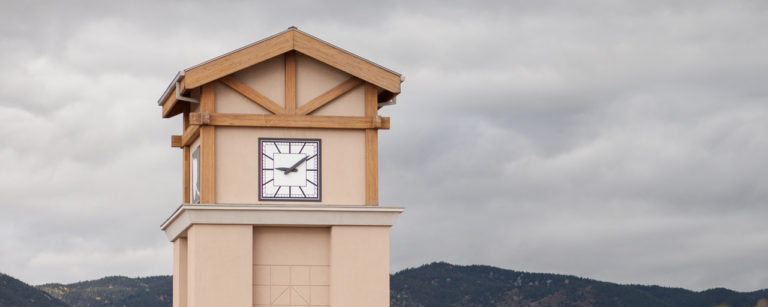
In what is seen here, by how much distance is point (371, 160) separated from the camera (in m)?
27.2

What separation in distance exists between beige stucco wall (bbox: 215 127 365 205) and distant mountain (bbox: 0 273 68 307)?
218 ft

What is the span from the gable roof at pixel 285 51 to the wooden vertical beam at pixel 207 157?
437mm

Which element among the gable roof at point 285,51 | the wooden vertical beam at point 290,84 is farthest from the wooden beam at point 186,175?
the wooden vertical beam at point 290,84

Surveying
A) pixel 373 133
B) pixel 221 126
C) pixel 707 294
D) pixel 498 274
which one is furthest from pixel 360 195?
pixel 498 274

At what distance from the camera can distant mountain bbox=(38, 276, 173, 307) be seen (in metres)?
99.8

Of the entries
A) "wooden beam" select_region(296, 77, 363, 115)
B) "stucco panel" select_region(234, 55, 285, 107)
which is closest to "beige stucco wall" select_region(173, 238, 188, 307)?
"stucco panel" select_region(234, 55, 285, 107)

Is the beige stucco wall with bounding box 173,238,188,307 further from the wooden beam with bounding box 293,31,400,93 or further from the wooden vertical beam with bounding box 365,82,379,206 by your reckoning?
the wooden beam with bounding box 293,31,400,93

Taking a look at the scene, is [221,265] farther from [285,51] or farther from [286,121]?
[285,51]

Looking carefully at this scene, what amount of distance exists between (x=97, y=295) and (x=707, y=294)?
4642cm

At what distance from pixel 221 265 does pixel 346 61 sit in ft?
16.1

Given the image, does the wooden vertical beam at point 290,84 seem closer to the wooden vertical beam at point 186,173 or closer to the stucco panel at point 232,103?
the stucco panel at point 232,103

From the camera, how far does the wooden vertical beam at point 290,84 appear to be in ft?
89.1

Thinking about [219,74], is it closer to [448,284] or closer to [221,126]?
[221,126]

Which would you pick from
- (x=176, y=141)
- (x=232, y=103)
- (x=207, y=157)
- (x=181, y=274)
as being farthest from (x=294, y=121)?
(x=181, y=274)
